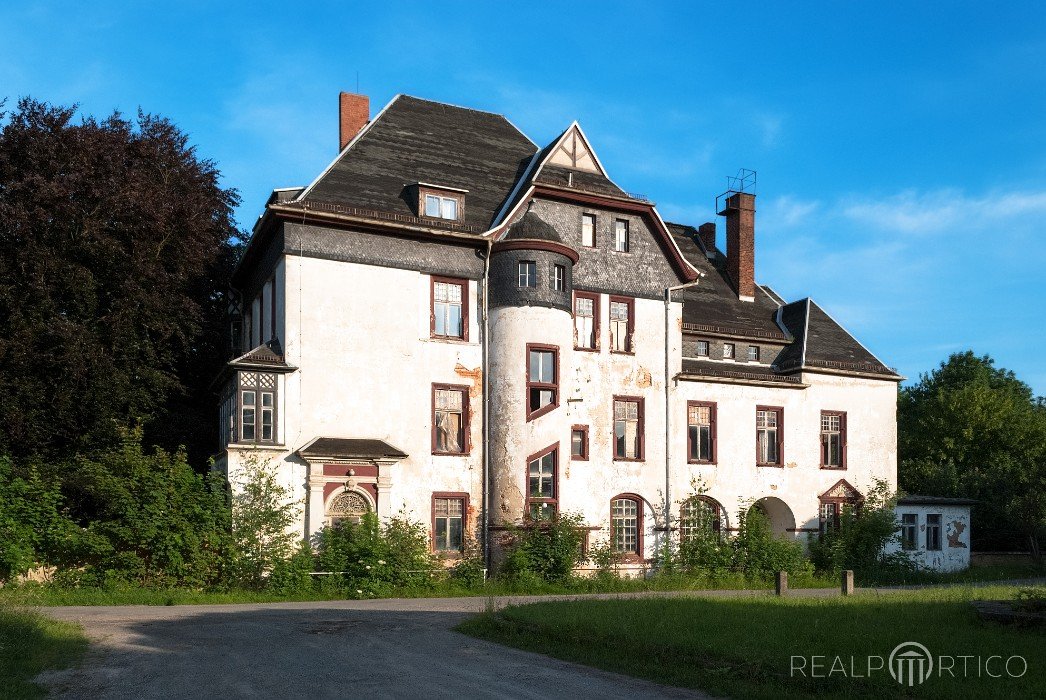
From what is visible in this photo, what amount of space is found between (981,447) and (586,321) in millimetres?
36188

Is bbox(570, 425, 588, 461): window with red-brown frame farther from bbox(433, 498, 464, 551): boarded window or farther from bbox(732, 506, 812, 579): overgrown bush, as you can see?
bbox(732, 506, 812, 579): overgrown bush

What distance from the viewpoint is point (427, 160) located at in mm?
30641

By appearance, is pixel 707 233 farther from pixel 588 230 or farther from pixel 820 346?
pixel 588 230

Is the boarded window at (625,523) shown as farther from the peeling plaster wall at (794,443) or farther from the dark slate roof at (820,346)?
the dark slate roof at (820,346)

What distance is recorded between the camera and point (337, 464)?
26.3 meters

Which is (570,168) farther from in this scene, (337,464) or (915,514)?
(915,514)

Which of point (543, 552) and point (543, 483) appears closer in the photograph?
point (543, 552)

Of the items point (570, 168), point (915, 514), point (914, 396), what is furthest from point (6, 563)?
point (914, 396)

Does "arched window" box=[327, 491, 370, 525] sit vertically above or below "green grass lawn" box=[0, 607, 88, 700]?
above

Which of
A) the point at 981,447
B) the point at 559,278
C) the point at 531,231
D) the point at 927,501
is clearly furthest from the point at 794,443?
the point at 981,447

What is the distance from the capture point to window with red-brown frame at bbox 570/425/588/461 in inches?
1174

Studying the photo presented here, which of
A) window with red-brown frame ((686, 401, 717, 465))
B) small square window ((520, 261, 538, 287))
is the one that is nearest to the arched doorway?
window with red-brown frame ((686, 401, 717, 465))

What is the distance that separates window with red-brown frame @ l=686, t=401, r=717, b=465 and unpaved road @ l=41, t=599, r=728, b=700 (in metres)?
14.3

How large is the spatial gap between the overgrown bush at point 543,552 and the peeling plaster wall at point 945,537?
45.9ft
